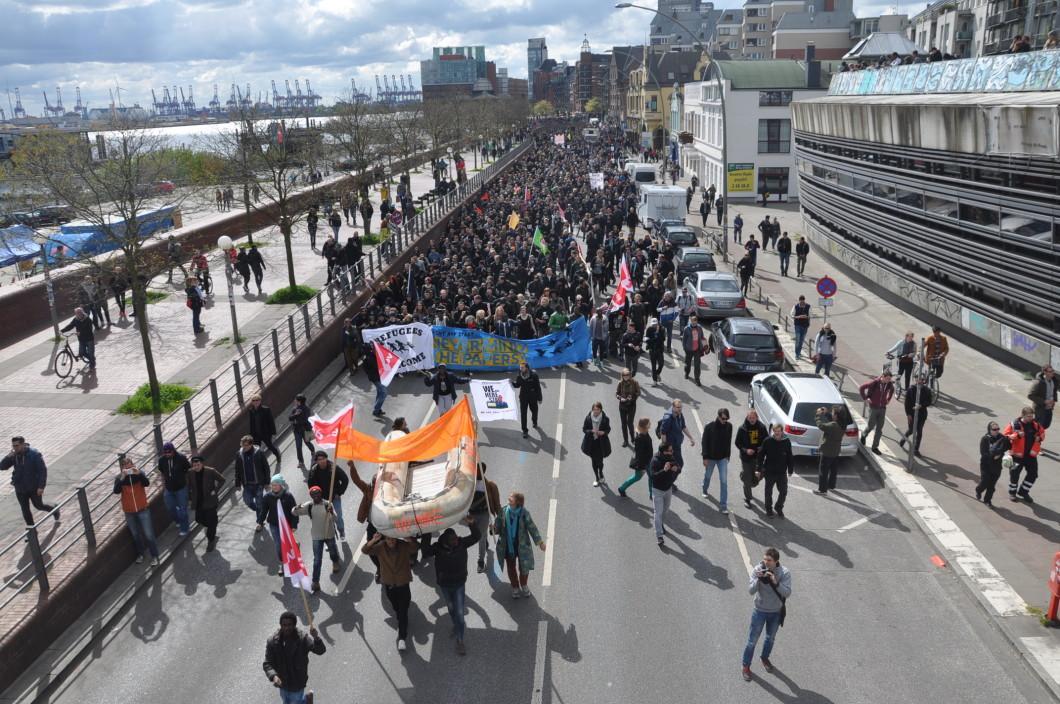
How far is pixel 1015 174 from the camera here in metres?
19.9

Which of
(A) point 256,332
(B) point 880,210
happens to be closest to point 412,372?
(A) point 256,332

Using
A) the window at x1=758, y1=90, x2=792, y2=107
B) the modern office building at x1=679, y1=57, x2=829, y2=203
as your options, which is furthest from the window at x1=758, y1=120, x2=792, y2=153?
the window at x1=758, y1=90, x2=792, y2=107

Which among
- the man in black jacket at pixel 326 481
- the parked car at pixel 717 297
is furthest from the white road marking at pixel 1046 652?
the parked car at pixel 717 297

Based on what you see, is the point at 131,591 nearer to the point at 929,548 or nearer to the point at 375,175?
the point at 929,548

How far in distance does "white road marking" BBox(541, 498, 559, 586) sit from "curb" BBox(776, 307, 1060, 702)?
5.51 m

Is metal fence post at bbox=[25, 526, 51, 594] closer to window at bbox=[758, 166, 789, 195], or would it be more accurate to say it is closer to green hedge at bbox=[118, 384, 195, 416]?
green hedge at bbox=[118, 384, 195, 416]

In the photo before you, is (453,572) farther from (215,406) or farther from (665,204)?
(665,204)

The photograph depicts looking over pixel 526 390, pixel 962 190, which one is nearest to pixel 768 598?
pixel 526 390

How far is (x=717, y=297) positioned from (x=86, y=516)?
1865 centimetres

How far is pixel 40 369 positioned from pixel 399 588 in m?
15.1

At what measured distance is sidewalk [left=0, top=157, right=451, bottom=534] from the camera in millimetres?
15195

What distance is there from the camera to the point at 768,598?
9094mm

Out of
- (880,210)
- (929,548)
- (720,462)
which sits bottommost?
(929,548)

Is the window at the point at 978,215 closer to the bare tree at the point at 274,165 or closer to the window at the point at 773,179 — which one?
the bare tree at the point at 274,165
